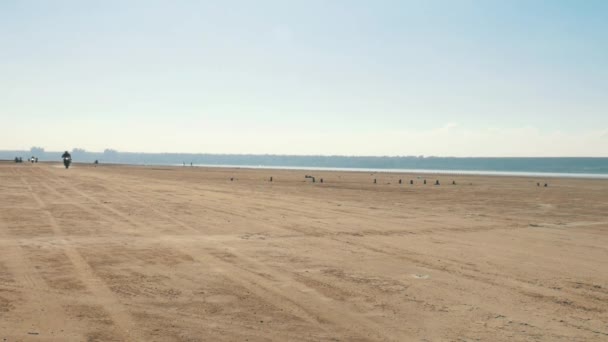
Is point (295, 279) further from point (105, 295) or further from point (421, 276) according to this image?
point (105, 295)

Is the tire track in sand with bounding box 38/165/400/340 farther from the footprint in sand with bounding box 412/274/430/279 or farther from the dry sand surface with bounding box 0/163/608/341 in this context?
the footprint in sand with bounding box 412/274/430/279

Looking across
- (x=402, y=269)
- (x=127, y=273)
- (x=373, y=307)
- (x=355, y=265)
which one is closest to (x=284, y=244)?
(x=355, y=265)

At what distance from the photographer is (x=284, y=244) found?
12.1 metres

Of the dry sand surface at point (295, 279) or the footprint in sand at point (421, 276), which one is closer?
the dry sand surface at point (295, 279)

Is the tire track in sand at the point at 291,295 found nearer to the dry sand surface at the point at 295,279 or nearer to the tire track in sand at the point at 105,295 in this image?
the dry sand surface at the point at 295,279

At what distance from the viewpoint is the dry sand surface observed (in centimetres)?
611

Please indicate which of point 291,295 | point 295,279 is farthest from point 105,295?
point 295,279

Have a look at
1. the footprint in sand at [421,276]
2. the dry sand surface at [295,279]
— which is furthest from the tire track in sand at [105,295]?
the footprint in sand at [421,276]

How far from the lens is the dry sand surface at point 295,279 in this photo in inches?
241

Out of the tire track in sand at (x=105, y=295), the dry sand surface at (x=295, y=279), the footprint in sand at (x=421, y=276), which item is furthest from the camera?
the footprint in sand at (x=421, y=276)

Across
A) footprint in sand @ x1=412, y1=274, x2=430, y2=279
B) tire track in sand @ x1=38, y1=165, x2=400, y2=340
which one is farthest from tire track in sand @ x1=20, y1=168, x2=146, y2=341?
footprint in sand @ x1=412, y1=274, x2=430, y2=279

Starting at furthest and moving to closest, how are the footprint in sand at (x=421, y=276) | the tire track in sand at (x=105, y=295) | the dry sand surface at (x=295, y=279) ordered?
1. the footprint in sand at (x=421, y=276)
2. the dry sand surface at (x=295, y=279)
3. the tire track in sand at (x=105, y=295)

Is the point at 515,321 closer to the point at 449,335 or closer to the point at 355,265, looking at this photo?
the point at 449,335

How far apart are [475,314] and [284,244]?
19.5 feet
